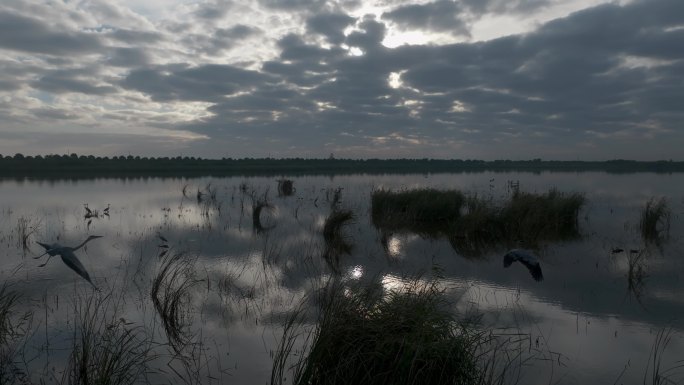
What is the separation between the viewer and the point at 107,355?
3355mm

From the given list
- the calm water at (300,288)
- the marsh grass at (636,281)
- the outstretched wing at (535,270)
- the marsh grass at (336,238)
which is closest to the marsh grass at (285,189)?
the calm water at (300,288)

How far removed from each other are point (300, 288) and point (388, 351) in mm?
3808

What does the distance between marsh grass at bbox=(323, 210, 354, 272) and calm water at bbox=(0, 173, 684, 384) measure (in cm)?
21

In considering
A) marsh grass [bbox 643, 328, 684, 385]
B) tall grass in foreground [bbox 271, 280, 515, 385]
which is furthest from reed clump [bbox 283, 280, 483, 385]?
marsh grass [bbox 643, 328, 684, 385]

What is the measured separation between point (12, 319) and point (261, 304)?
9.17 ft

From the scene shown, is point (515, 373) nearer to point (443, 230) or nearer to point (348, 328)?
point (348, 328)

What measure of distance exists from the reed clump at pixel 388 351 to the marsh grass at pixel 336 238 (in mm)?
5305

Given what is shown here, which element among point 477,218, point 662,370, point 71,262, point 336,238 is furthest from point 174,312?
point 477,218

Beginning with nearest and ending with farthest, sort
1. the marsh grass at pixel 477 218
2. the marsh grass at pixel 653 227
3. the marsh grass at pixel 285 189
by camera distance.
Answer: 1. the marsh grass at pixel 477 218
2. the marsh grass at pixel 653 227
3. the marsh grass at pixel 285 189

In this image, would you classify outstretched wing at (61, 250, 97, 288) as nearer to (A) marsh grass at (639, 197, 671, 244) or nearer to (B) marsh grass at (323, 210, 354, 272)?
(B) marsh grass at (323, 210, 354, 272)

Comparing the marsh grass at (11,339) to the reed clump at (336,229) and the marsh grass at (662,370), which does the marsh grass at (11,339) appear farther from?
the reed clump at (336,229)

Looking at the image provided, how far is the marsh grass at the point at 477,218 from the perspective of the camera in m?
11.6

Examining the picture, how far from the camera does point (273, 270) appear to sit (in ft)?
26.7

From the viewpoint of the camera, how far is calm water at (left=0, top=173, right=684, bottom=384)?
4.54 meters
